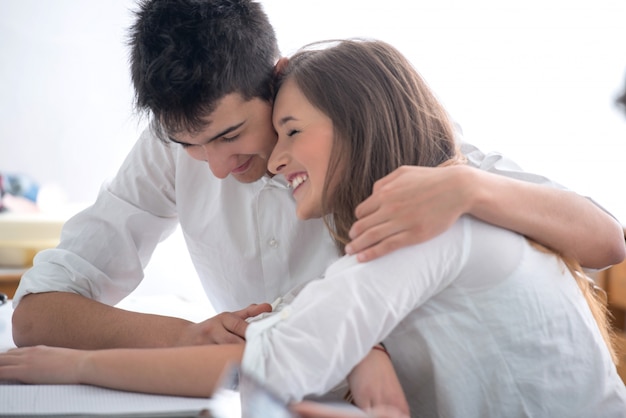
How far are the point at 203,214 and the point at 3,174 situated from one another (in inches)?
74.8

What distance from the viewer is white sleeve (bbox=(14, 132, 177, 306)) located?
1.71 metres

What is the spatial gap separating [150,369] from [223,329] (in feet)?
0.78

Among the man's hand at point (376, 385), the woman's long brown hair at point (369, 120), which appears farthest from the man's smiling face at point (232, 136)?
the man's hand at point (376, 385)

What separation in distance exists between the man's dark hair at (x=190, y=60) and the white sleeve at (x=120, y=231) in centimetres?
32

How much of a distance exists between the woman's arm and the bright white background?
213cm

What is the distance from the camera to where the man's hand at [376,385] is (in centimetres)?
107

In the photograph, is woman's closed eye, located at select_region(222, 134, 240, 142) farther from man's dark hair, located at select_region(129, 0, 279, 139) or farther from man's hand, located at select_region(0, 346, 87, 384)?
man's hand, located at select_region(0, 346, 87, 384)

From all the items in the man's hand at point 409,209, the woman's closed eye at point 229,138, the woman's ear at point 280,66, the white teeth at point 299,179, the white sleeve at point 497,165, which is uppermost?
the woman's ear at point 280,66

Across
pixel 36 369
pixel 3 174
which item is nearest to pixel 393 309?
pixel 36 369

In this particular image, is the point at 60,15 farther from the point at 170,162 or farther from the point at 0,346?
the point at 0,346

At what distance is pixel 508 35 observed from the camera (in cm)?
325

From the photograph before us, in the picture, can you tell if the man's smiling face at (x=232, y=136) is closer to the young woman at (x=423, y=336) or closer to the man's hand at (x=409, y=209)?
the young woman at (x=423, y=336)

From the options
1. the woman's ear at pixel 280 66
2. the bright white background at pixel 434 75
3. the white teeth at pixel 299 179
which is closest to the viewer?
the white teeth at pixel 299 179

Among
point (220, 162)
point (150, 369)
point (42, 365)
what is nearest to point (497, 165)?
point (220, 162)
